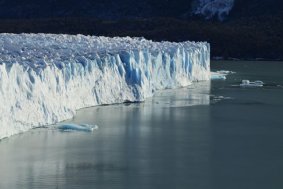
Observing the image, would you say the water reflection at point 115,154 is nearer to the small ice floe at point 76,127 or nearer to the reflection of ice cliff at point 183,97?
the small ice floe at point 76,127

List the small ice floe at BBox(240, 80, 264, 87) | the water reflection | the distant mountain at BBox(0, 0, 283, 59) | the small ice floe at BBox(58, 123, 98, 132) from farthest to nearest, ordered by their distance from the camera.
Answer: the distant mountain at BBox(0, 0, 283, 59) < the small ice floe at BBox(240, 80, 264, 87) < the small ice floe at BBox(58, 123, 98, 132) < the water reflection

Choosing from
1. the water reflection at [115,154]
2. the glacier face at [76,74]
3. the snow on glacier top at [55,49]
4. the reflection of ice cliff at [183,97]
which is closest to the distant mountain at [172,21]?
→ the glacier face at [76,74]

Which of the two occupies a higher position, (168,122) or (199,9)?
(199,9)

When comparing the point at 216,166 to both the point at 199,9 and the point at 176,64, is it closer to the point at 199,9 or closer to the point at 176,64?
the point at 176,64

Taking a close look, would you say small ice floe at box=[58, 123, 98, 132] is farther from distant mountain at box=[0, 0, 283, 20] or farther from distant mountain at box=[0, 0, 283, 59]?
distant mountain at box=[0, 0, 283, 20]

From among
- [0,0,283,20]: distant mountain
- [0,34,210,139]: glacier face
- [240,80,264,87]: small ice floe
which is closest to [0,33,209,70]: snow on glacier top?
[0,34,210,139]: glacier face

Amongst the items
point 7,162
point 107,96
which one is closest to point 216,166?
point 7,162
